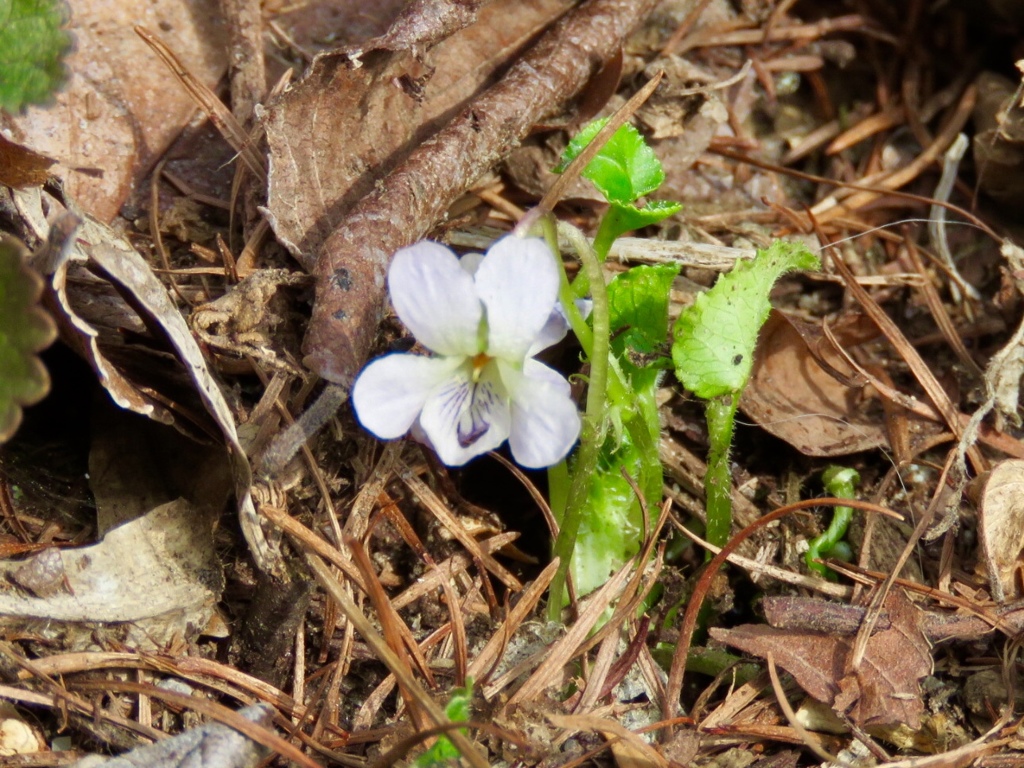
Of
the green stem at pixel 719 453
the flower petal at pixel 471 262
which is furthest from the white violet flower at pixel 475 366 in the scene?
the green stem at pixel 719 453

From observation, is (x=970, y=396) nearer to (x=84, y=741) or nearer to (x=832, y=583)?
(x=832, y=583)

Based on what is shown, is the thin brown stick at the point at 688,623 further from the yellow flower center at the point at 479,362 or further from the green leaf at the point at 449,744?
the yellow flower center at the point at 479,362

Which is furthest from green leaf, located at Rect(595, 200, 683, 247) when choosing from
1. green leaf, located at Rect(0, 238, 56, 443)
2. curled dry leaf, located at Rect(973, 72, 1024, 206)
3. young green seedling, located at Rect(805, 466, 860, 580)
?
curled dry leaf, located at Rect(973, 72, 1024, 206)

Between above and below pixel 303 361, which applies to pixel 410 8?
above

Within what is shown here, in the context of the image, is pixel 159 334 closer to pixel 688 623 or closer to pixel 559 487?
pixel 559 487

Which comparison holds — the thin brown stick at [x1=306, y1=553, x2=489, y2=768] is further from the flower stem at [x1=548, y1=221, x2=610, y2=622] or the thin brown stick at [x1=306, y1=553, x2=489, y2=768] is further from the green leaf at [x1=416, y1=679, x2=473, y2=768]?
the flower stem at [x1=548, y1=221, x2=610, y2=622]

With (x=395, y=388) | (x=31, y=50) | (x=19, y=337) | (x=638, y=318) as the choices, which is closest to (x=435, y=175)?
(x=638, y=318)

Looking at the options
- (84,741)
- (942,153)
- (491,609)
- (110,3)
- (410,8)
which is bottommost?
(942,153)

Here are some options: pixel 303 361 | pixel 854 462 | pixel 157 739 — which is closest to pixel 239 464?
pixel 303 361
